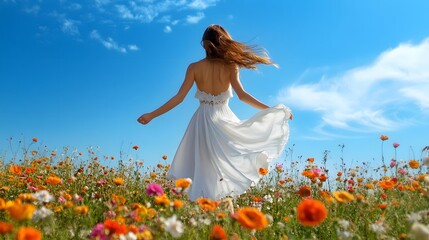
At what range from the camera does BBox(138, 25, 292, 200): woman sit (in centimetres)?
542

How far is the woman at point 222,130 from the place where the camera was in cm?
542

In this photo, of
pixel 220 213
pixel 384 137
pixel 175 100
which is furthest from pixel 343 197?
pixel 175 100

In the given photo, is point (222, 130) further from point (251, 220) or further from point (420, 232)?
point (420, 232)

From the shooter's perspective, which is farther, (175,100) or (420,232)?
(175,100)

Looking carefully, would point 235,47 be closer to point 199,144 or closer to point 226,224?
point 199,144

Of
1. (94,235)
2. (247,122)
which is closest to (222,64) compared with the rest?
(247,122)

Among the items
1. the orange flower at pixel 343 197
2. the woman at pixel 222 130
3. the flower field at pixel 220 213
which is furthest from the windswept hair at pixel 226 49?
the orange flower at pixel 343 197

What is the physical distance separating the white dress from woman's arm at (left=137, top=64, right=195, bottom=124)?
0.16 meters

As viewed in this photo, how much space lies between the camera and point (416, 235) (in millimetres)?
1867

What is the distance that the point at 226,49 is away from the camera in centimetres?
552

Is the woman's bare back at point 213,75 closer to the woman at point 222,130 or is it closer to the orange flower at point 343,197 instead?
the woman at point 222,130

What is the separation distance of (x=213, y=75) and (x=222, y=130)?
65 centimetres

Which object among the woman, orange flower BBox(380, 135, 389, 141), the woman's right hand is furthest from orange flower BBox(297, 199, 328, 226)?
the woman's right hand

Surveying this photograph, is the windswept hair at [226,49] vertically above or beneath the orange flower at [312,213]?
above
